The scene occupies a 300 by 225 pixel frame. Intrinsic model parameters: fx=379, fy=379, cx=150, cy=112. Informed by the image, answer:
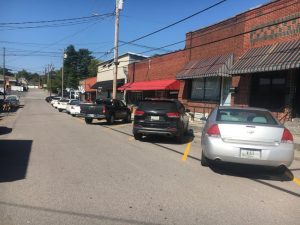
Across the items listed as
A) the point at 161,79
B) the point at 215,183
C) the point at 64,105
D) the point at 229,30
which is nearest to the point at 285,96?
the point at 229,30

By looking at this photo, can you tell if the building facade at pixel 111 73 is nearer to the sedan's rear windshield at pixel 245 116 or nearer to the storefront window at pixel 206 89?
the storefront window at pixel 206 89

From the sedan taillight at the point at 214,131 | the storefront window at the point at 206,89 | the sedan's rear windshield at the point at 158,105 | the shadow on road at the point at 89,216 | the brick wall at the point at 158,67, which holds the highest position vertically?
the brick wall at the point at 158,67

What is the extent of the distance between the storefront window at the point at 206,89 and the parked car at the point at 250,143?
15.1m

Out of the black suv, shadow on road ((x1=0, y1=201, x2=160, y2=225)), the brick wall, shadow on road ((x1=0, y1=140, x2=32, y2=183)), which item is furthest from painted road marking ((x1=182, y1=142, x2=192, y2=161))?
the brick wall

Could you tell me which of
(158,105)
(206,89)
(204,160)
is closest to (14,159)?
(204,160)

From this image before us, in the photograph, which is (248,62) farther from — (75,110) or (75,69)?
(75,69)

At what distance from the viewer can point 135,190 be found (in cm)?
671

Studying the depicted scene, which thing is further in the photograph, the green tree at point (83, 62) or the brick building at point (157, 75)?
the green tree at point (83, 62)

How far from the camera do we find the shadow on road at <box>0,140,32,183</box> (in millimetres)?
7669

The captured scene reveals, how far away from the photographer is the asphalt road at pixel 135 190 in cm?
530

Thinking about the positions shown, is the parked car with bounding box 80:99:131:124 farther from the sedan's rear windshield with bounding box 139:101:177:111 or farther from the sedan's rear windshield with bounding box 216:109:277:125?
the sedan's rear windshield with bounding box 216:109:277:125

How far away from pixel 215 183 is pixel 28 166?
426cm

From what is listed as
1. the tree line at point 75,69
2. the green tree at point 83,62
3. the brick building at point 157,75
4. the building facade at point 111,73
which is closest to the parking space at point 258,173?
the brick building at point 157,75

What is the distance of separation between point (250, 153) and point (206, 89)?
55.1 feet
